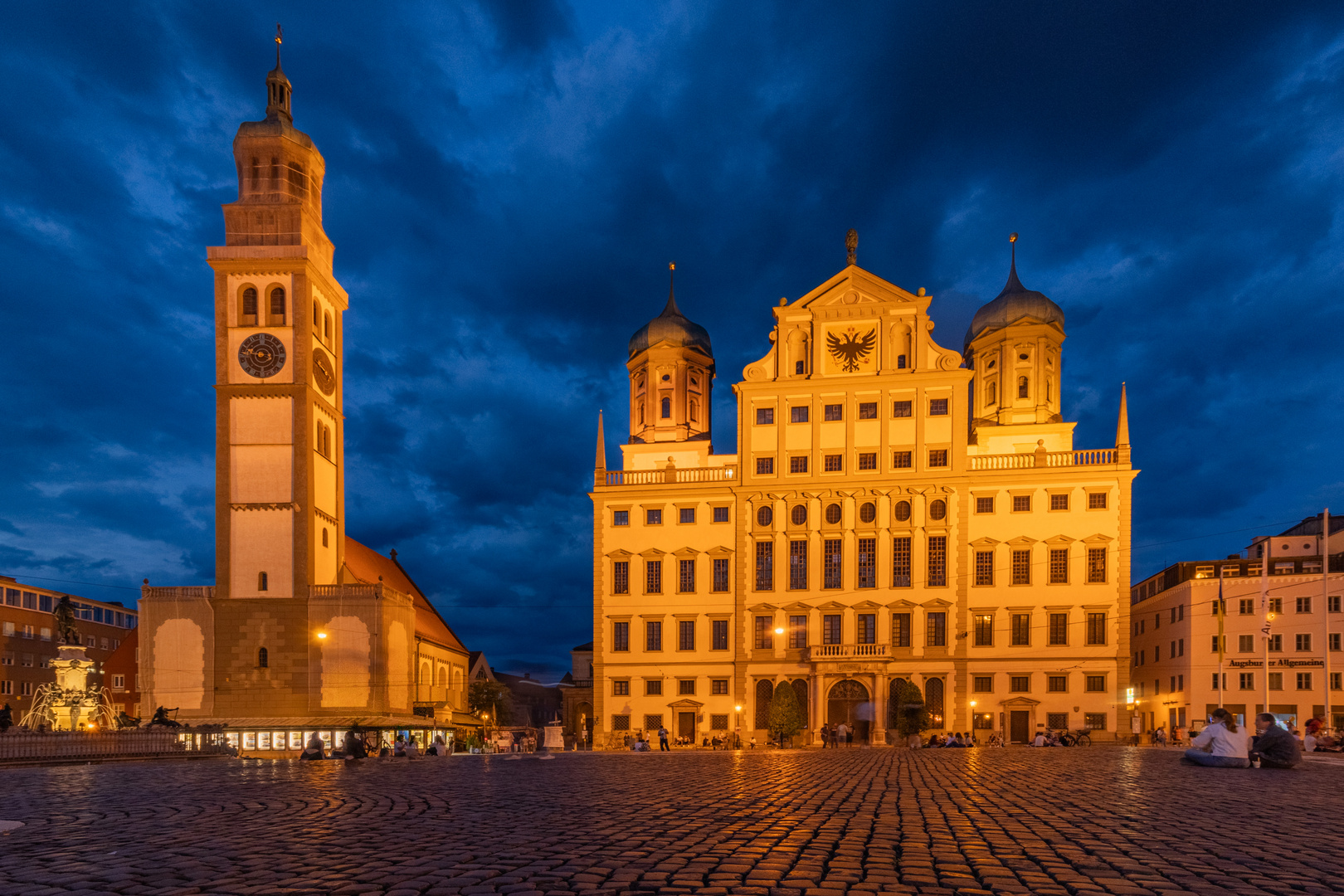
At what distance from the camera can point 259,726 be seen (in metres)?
42.5

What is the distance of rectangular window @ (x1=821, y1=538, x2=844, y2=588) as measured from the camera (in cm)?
5044

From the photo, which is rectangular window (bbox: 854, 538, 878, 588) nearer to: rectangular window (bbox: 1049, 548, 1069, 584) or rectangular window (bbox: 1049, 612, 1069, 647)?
rectangular window (bbox: 1049, 548, 1069, 584)

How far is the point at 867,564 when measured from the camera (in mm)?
50219

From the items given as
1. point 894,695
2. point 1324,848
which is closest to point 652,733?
point 894,695

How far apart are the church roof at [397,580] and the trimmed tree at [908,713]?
28499mm

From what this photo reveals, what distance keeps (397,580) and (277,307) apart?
25497mm

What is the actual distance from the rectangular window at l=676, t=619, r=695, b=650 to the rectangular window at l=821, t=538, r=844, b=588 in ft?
24.5

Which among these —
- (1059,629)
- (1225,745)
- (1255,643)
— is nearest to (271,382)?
(1059,629)

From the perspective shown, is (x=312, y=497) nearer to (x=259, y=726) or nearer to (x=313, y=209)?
(x=259, y=726)

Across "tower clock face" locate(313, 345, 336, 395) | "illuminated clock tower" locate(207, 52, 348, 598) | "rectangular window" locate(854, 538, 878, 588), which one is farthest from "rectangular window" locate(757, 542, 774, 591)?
"tower clock face" locate(313, 345, 336, 395)

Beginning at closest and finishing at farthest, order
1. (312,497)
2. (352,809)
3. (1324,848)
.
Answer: (1324,848), (352,809), (312,497)

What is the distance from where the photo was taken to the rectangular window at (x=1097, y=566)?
48.3 m

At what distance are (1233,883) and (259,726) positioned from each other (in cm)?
4361

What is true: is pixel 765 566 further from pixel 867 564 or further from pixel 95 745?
pixel 95 745
